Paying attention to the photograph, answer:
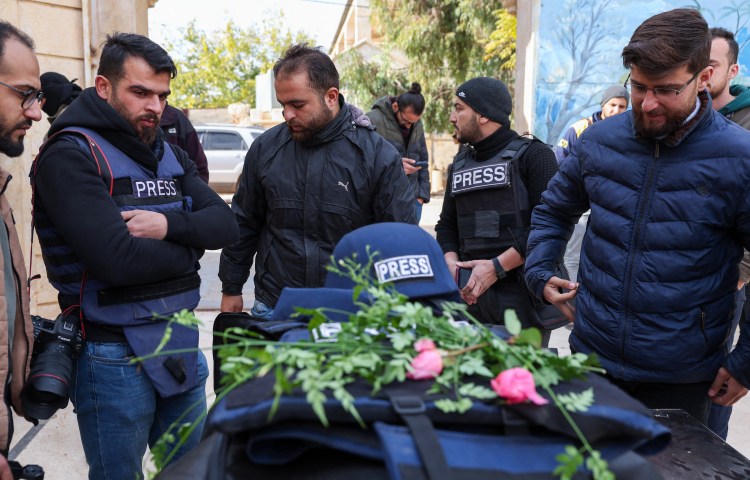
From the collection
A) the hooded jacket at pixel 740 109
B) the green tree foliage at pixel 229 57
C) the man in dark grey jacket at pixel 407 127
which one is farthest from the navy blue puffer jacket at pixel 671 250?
the green tree foliage at pixel 229 57

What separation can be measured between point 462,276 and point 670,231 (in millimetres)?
1416

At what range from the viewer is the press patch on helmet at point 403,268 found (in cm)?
155

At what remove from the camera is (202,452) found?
116 cm

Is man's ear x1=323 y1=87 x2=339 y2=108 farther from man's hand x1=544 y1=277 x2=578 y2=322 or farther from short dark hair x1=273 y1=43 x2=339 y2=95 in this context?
man's hand x1=544 y1=277 x2=578 y2=322

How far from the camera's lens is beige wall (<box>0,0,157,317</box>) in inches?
200

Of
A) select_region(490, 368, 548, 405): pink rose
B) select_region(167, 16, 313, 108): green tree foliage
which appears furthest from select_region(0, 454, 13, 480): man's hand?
select_region(167, 16, 313, 108): green tree foliage

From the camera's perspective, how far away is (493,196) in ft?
11.2

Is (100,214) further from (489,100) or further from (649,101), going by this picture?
(489,100)

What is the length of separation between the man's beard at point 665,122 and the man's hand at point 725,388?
0.78 meters

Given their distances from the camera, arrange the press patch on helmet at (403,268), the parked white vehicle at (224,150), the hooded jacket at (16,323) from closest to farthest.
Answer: the press patch on helmet at (403,268)
the hooded jacket at (16,323)
the parked white vehicle at (224,150)

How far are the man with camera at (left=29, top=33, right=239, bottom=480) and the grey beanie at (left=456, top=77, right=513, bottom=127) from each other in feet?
5.29

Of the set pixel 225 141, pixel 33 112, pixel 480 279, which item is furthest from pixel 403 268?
pixel 225 141

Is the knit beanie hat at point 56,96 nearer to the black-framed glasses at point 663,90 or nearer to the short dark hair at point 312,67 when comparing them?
the short dark hair at point 312,67

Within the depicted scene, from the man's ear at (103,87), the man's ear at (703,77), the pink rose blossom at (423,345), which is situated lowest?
the pink rose blossom at (423,345)
